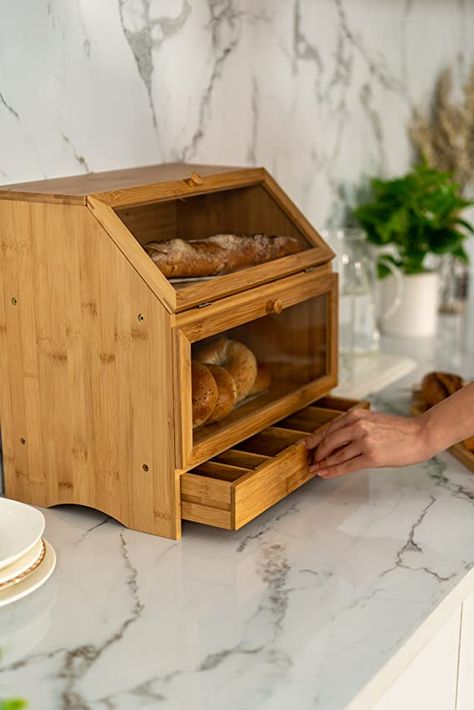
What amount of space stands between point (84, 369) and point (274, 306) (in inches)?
11.3

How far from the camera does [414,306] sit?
2.34 metres

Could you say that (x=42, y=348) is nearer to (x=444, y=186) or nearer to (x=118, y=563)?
(x=118, y=563)

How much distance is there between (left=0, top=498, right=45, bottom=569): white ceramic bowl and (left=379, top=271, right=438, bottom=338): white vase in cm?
128

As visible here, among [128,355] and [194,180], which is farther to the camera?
[194,180]

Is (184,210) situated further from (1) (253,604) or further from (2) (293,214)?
(1) (253,604)

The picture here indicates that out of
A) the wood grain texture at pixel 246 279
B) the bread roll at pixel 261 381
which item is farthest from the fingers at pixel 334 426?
the wood grain texture at pixel 246 279

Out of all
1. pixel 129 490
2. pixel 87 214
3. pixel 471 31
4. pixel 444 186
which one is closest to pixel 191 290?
pixel 87 214

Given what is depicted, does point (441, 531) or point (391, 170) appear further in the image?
point (391, 170)

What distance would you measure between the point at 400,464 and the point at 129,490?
1.23 feet

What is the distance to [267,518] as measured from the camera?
1.41 metres

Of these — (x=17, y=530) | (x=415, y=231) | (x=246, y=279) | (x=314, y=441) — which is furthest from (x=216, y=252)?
(x=415, y=231)

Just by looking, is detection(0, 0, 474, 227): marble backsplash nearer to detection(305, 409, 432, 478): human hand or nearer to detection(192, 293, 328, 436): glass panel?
detection(192, 293, 328, 436): glass panel

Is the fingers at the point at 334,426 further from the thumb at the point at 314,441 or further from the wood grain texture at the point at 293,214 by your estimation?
the wood grain texture at the point at 293,214

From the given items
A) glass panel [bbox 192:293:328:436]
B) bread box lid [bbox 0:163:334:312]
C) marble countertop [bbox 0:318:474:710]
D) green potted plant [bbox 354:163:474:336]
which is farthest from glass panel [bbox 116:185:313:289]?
green potted plant [bbox 354:163:474:336]
